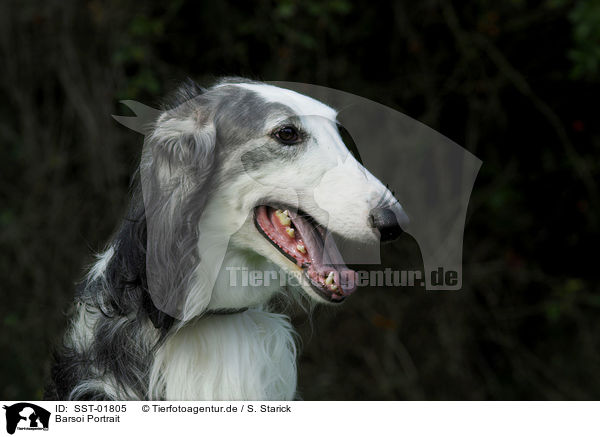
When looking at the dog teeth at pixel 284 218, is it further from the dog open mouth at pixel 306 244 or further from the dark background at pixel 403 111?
the dark background at pixel 403 111

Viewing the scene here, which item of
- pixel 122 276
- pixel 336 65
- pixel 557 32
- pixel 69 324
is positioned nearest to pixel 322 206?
pixel 122 276

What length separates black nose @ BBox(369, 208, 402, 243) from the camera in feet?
7.77

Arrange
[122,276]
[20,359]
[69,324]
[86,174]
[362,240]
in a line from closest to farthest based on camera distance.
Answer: [362,240], [122,276], [69,324], [20,359], [86,174]

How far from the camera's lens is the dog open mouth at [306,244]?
248 cm

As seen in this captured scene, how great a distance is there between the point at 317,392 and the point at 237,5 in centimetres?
331

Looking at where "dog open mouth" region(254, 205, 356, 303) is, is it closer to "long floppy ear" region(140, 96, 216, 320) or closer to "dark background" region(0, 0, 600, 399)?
"long floppy ear" region(140, 96, 216, 320)

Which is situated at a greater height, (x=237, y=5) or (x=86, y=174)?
(x=237, y=5)

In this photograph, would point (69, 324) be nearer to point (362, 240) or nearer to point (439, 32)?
point (362, 240)

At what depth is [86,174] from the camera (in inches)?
223

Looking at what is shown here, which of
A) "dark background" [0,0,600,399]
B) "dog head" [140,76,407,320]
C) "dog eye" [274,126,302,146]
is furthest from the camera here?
"dark background" [0,0,600,399]
